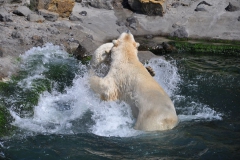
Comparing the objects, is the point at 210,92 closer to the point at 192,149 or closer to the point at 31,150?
the point at 192,149

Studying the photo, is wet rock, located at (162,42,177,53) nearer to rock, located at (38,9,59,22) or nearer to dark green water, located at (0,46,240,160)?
rock, located at (38,9,59,22)

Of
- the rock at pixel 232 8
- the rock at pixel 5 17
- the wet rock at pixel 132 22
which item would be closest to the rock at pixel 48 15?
the rock at pixel 5 17

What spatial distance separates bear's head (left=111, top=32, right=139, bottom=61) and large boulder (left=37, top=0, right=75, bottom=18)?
8548mm

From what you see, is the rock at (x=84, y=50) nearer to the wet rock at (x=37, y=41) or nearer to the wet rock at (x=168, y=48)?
the wet rock at (x=37, y=41)

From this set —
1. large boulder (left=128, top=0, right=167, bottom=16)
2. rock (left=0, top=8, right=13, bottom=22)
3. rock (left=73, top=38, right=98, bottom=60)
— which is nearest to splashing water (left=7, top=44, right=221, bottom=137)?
rock (left=73, top=38, right=98, bottom=60)

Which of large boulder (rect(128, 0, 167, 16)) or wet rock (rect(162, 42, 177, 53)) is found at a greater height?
large boulder (rect(128, 0, 167, 16))

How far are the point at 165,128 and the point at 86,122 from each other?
74.2 inches

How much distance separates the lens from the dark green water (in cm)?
728

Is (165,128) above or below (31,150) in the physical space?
above

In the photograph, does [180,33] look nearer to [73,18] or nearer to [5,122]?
[73,18]

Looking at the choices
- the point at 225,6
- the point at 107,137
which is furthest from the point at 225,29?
the point at 107,137

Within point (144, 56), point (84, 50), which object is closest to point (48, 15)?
point (84, 50)

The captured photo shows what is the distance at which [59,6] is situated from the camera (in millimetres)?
17828

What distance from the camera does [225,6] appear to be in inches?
822
